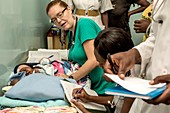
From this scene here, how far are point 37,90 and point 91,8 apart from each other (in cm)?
153

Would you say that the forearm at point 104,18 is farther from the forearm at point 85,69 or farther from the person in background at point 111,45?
the person in background at point 111,45

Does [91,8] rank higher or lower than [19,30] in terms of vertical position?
higher

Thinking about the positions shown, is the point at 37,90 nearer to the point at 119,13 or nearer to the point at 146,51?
the point at 146,51

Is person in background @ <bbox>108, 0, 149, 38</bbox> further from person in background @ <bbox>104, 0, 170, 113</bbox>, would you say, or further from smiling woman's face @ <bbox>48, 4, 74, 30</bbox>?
person in background @ <bbox>104, 0, 170, 113</bbox>

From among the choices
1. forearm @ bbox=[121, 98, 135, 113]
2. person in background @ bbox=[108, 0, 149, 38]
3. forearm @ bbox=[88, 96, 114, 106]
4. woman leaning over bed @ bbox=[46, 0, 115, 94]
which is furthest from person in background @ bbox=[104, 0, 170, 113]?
person in background @ bbox=[108, 0, 149, 38]

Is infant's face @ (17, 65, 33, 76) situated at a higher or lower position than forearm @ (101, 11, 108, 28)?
lower

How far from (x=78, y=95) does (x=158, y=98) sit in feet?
3.12

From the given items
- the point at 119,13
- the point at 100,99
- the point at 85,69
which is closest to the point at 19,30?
the point at 85,69

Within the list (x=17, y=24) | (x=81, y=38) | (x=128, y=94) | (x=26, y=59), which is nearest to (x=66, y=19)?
(x=81, y=38)

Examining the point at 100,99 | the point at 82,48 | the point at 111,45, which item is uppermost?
the point at 111,45

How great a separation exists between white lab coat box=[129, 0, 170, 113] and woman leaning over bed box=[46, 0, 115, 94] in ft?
2.75

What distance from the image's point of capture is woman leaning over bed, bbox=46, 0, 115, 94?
209 cm

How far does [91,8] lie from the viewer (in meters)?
3.02

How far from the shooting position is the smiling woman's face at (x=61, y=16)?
2.26 m
